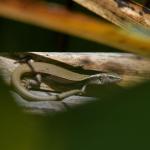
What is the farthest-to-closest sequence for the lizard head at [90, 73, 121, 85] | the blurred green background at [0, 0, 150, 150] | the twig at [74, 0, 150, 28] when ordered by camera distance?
the lizard head at [90, 73, 121, 85]
the twig at [74, 0, 150, 28]
the blurred green background at [0, 0, 150, 150]

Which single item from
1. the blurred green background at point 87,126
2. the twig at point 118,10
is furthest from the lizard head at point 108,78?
the blurred green background at point 87,126

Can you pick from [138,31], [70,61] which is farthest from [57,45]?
[138,31]

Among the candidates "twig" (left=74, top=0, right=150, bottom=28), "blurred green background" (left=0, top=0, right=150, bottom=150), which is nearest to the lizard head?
"twig" (left=74, top=0, right=150, bottom=28)

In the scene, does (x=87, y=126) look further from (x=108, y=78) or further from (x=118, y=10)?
(x=108, y=78)

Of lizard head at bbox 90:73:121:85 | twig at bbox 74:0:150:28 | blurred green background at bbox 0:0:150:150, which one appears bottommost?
lizard head at bbox 90:73:121:85

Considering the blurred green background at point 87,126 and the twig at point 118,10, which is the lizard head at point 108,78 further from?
the blurred green background at point 87,126

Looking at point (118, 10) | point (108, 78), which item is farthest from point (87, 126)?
point (108, 78)

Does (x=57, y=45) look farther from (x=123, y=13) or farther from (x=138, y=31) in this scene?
(x=138, y=31)

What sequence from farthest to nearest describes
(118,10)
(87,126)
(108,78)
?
1. (108,78)
2. (118,10)
3. (87,126)

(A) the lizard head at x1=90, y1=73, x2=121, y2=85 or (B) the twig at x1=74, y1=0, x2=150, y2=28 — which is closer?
(B) the twig at x1=74, y1=0, x2=150, y2=28

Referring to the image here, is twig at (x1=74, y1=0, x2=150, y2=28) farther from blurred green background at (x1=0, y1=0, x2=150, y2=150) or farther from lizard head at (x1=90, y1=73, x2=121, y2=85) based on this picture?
blurred green background at (x1=0, y1=0, x2=150, y2=150)

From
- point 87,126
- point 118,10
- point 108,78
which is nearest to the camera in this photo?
point 87,126
